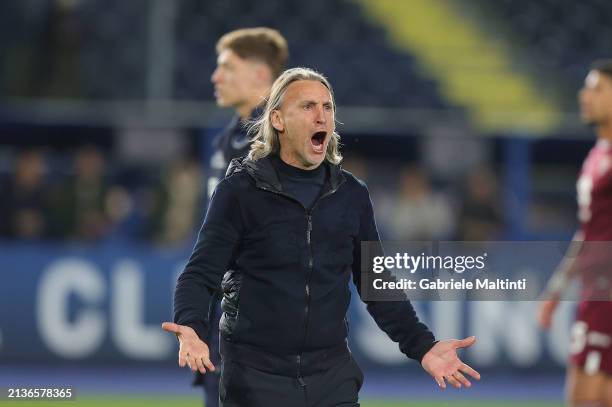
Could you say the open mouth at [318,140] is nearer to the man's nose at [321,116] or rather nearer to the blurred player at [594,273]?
the man's nose at [321,116]

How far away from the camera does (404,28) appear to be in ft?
49.8

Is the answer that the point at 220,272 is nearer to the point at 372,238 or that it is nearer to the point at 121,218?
the point at 372,238

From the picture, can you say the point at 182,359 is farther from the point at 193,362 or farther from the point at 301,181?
the point at 301,181

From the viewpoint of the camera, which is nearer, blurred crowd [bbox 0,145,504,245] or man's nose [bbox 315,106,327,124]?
man's nose [bbox 315,106,327,124]

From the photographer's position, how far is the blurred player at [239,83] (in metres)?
5.75

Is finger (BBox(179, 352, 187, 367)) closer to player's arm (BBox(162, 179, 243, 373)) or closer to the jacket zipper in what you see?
player's arm (BBox(162, 179, 243, 373))

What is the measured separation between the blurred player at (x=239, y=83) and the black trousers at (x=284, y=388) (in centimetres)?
132

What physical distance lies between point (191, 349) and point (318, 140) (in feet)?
2.87

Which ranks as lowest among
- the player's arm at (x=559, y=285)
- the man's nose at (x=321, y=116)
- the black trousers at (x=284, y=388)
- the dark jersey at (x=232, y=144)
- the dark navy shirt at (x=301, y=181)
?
the black trousers at (x=284, y=388)

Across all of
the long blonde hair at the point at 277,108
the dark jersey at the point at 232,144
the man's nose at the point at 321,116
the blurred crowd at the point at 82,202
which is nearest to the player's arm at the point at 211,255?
the long blonde hair at the point at 277,108

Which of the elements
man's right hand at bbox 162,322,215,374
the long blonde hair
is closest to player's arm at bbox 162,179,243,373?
man's right hand at bbox 162,322,215,374

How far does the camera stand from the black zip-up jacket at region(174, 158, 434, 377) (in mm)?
4277

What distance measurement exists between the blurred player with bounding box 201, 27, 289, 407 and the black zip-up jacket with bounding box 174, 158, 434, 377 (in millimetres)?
1378

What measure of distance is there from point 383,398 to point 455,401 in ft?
1.86
